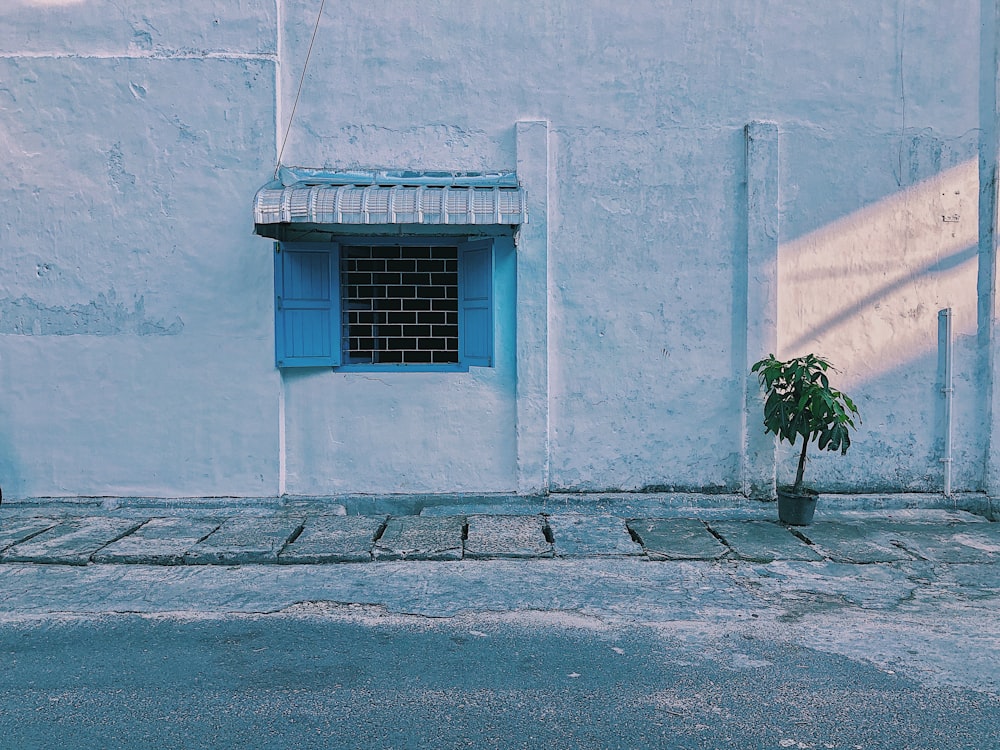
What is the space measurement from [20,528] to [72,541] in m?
0.81

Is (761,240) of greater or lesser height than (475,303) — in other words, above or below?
above

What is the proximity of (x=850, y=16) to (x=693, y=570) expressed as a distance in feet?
18.9

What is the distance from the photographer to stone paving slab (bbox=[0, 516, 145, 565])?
6.39 metres

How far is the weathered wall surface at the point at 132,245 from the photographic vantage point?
312 inches

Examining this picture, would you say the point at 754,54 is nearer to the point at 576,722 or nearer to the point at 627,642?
the point at 627,642

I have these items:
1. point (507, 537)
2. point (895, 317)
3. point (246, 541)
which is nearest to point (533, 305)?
point (507, 537)

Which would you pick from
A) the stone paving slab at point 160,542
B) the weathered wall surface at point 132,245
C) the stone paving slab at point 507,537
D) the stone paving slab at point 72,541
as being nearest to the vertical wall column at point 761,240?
the stone paving slab at point 507,537

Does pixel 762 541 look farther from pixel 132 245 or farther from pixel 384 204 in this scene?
pixel 132 245

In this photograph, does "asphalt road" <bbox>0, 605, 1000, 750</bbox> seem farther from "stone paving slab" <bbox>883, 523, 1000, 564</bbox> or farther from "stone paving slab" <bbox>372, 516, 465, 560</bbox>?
"stone paving slab" <bbox>883, 523, 1000, 564</bbox>

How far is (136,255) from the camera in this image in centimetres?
800

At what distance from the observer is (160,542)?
22.3ft

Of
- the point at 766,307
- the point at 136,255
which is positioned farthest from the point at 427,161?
the point at 766,307

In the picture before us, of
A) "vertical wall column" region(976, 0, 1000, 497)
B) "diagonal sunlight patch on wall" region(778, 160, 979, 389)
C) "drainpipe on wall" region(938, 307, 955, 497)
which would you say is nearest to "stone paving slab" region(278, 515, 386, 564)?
"diagonal sunlight patch on wall" region(778, 160, 979, 389)

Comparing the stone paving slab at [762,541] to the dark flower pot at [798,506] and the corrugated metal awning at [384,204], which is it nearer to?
the dark flower pot at [798,506]
